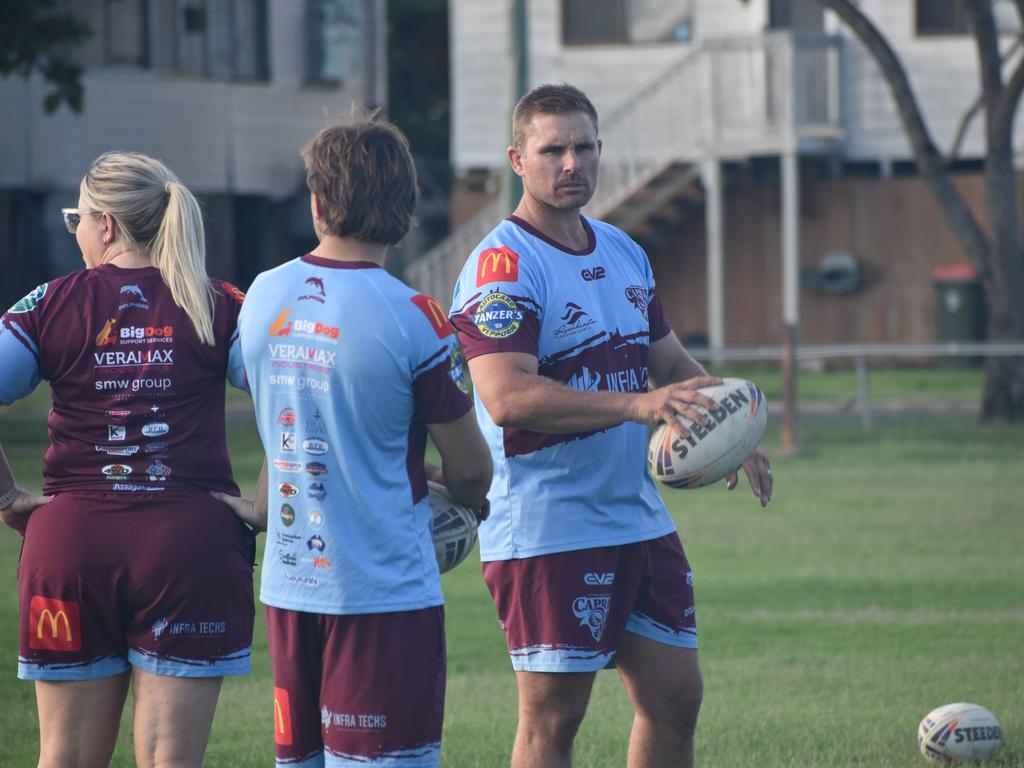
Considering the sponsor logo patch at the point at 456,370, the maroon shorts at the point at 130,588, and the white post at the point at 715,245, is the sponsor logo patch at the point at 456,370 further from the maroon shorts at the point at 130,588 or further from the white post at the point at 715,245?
the white post at the point at 715,245

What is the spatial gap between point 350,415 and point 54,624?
110 cm

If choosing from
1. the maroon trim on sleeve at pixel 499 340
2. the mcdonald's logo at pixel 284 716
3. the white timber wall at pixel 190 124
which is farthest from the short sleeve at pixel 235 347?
the white timber wall at pixel 190 124

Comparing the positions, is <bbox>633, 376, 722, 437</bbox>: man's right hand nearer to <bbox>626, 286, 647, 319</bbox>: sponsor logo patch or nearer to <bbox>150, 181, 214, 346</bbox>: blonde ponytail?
<bbox>626, 286, 647, 319</bbox>: sponsor logo patch

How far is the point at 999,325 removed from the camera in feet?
65.4

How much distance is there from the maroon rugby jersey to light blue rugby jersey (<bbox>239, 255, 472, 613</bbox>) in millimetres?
399

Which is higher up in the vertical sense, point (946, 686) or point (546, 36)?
point (546, 36)

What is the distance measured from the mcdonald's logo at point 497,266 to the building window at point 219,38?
991 inches

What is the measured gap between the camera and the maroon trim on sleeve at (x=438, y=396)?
3887 mm

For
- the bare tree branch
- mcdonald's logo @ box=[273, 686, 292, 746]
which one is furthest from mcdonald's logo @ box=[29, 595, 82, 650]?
the bare tree branch

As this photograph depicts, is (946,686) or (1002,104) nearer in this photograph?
(946,686)

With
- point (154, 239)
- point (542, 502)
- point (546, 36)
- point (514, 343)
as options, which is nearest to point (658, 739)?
point (542, 502)

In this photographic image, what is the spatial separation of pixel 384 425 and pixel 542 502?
3.27 ft

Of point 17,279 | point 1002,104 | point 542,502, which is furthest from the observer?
point 17,279

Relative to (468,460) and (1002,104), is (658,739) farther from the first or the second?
(1002,104)
